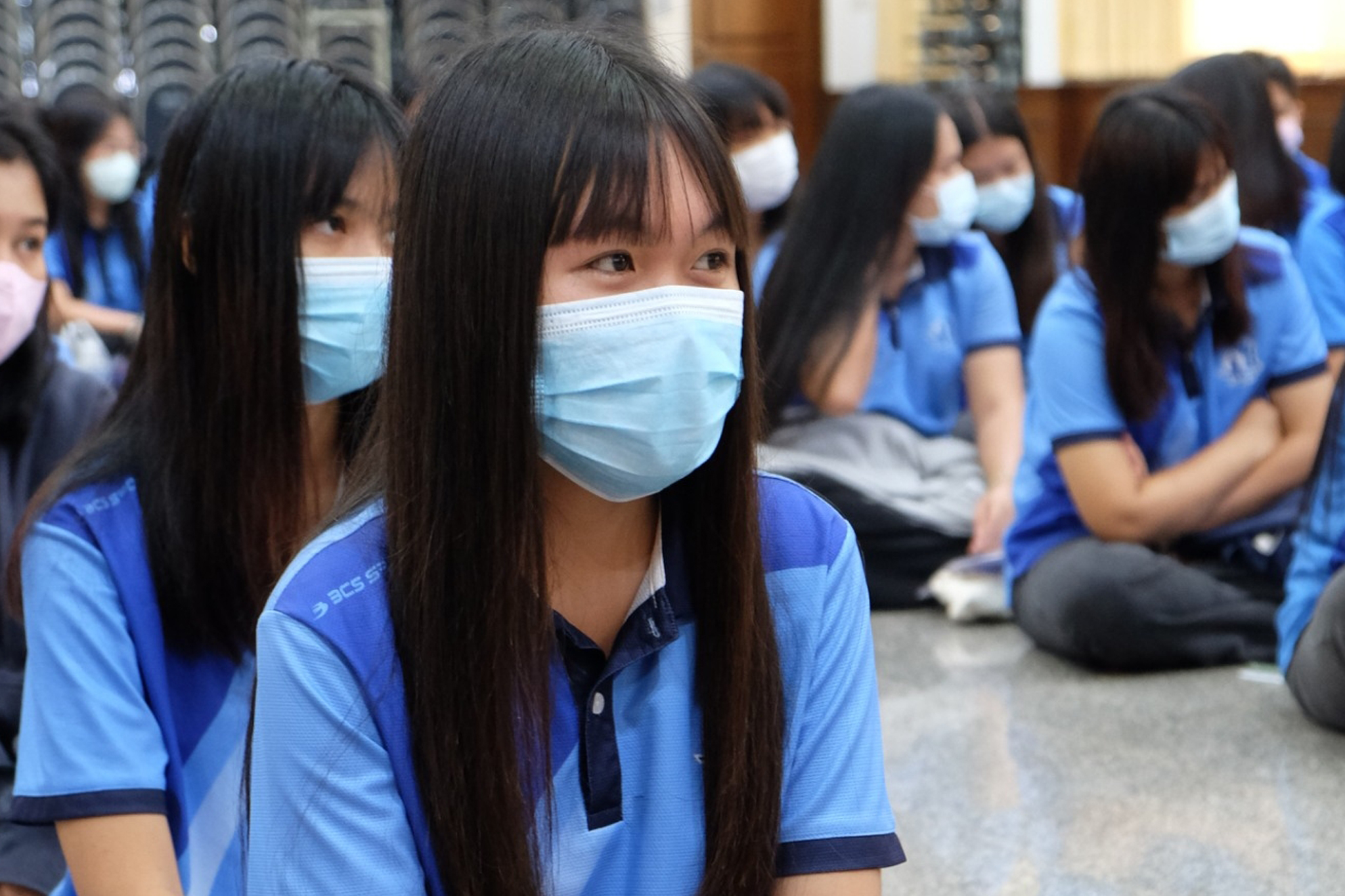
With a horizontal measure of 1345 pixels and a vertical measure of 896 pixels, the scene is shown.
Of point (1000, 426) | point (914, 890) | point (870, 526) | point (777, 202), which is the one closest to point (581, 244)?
point (914, 890)

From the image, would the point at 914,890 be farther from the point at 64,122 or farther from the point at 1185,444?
the point at 64,122

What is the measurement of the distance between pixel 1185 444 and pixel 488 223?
81.4 inches

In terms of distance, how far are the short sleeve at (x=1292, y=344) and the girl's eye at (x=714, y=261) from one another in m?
1.98

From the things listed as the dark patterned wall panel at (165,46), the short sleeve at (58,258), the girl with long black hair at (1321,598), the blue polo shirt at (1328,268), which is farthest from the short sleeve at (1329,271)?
the dark patterned wall panel at (165,46)

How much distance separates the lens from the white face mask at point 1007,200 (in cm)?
382

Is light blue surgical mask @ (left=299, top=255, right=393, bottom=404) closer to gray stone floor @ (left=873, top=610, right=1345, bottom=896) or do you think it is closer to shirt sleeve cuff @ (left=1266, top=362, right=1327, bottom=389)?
gray stone floor @ (left=873, top=610, right=1345, bottom=896)

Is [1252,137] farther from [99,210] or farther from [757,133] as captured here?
[99,210]

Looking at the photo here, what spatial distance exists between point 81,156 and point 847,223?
2892mm

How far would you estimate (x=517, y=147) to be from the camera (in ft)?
3.13

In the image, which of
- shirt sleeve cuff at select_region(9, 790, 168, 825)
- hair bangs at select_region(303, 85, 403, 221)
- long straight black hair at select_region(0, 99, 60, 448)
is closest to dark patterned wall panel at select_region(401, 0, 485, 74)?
long straight black hair at select_region(0, 99, 60, 448)

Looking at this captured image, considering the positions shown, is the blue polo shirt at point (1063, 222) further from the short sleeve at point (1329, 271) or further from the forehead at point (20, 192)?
the forehead at point (20, 192)

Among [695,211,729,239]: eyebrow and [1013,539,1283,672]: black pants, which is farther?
[1013,539,1283,672]: black pants

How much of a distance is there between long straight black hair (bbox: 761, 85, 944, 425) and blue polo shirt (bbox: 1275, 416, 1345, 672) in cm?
110

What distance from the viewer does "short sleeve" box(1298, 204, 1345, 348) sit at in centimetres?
322
